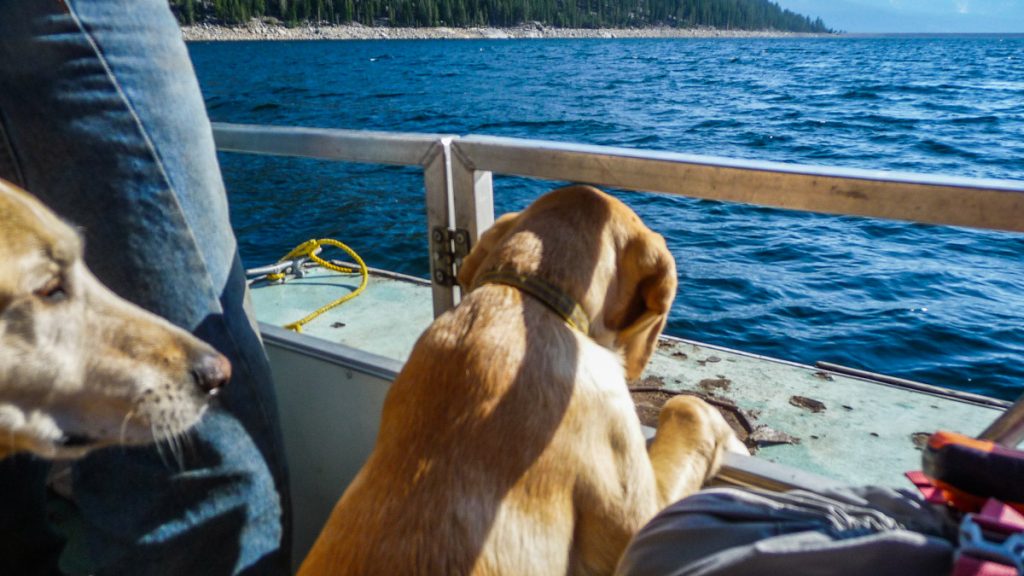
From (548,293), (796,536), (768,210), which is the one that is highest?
(548,293)

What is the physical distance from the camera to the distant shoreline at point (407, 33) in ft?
346

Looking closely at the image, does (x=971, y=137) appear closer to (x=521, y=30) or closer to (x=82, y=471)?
(x=82, y=471)

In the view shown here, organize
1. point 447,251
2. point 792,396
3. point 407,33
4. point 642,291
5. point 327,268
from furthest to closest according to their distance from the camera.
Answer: point 407,33
point 327,268
point 792,396
point 447,251
point 642,291

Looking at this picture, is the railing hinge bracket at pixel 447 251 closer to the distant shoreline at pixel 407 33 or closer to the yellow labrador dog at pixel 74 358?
the yellow labrador dog at pixel 74 358

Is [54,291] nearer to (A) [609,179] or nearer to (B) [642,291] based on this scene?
(A) [609,179]

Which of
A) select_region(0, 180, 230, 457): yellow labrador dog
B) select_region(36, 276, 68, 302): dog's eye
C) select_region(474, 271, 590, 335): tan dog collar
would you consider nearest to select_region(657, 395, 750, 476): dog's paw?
select_region(474, 271, 590, 335): tan dog collar

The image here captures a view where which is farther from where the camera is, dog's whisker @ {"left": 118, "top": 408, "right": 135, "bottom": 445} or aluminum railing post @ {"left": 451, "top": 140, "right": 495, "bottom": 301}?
aluminum railing post @ {"left": 451, "top": 140, "right": 495, "bottom": 301}

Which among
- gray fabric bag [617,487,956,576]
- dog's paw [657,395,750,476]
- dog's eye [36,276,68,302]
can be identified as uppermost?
dog's eye [36,276,68,302]

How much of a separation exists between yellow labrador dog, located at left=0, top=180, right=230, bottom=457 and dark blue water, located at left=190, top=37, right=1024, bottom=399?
306 inches

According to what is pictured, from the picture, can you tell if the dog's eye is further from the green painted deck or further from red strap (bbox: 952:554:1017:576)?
red strap (bbox: 952:554:1017:576)

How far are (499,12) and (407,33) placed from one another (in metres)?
18.1

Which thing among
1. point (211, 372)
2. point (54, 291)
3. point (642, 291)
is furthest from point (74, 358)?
point (642, 291)

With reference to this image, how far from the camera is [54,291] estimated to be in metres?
1.85

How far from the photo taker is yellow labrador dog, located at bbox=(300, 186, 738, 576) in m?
1.78
